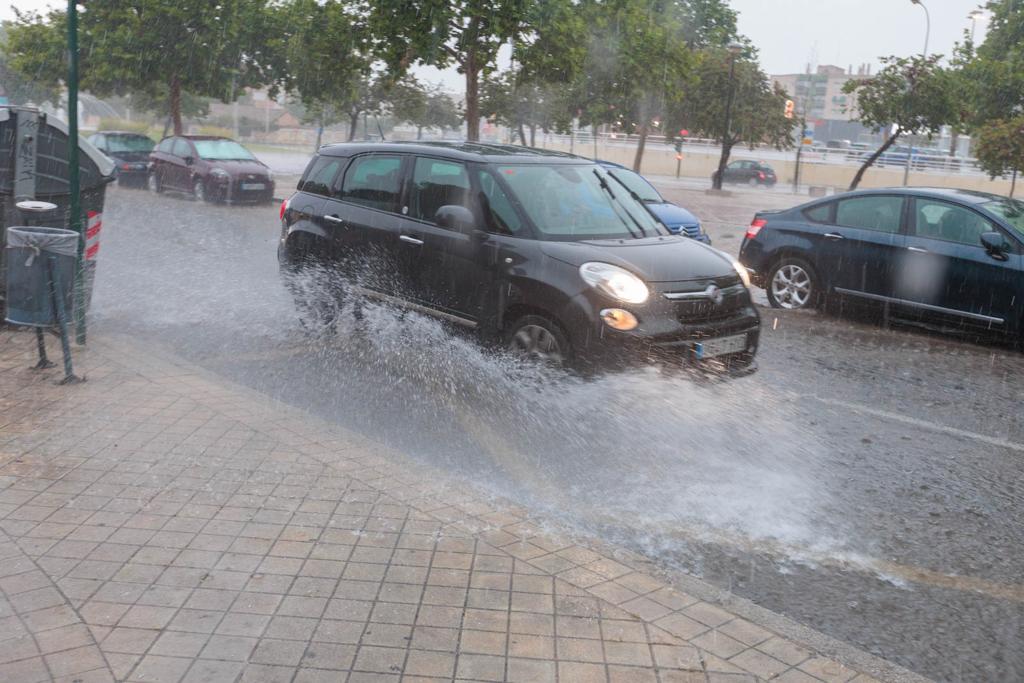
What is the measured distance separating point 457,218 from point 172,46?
26.9m

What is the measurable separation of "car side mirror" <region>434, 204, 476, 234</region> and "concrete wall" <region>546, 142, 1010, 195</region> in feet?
139

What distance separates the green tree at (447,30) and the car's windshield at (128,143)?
1092cm

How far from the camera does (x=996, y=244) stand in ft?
31.4

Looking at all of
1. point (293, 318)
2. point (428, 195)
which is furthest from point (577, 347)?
point (293, 318)

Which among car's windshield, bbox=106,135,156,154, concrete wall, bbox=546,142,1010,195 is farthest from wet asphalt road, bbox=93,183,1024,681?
concrete wall, bbox=546,142,1010,195

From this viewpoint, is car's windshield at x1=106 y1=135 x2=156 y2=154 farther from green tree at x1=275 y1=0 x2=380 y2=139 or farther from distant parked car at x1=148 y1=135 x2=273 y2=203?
green tree at x1=275 y1=0 x2=380 y2=139

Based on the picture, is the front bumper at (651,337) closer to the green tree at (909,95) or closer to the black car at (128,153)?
the black car at (128,153)

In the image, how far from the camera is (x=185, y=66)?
31203 millimetres

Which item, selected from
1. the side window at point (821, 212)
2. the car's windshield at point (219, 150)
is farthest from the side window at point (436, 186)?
the car's windshield at point (219, 150)

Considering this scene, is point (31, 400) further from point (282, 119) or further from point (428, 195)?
point (282, 119)

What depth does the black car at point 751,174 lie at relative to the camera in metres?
50.7

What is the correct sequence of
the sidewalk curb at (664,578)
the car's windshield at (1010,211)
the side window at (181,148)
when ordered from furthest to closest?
the side window at (181,148) → the car's windshield at (1010,211) → the sidewalk curb at (664,578)

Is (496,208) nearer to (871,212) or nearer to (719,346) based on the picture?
(719,346)

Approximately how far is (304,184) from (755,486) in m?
5.28
